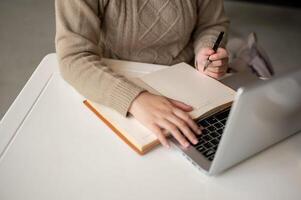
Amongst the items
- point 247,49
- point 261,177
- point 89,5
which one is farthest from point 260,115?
point 247,49

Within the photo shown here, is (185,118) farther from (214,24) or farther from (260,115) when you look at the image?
(214,24)

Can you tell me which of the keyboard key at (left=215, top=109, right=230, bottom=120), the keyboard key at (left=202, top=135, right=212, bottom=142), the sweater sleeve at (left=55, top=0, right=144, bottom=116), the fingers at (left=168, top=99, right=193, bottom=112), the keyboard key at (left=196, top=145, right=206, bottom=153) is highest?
the sweater sleeve at (left=55, top=0, right=144, bottom=116)

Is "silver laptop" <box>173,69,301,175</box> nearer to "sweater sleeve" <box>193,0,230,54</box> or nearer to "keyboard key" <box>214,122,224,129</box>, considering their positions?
"keyboard key" <box>214,122,224,129</box>

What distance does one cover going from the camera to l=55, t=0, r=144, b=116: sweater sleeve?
0.75 metres

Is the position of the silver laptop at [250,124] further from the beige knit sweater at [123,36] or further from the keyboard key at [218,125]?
the beige knit sweater at [123,36]

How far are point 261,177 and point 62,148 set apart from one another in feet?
1.22

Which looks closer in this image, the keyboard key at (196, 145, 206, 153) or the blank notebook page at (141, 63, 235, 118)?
the keyboard key at (196, 145, 206, 153)

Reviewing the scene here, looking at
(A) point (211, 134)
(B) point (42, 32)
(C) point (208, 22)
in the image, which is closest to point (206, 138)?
(A) point (211, 134)

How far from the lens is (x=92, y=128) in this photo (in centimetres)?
70

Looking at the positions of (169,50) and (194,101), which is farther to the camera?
(169,50)

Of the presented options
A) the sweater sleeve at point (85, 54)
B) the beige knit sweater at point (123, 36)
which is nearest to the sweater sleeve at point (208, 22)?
the beige knit sweater at point (123, 36)

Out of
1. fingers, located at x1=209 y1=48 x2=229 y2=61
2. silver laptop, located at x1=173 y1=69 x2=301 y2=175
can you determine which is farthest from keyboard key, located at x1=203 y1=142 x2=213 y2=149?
fingers, located at x1=209 y1=48 x2=229 y2=61

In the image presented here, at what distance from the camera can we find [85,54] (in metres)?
0.84

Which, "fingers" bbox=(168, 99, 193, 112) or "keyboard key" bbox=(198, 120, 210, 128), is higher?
"fingers" bbox=(168, 99, 193, 112)
